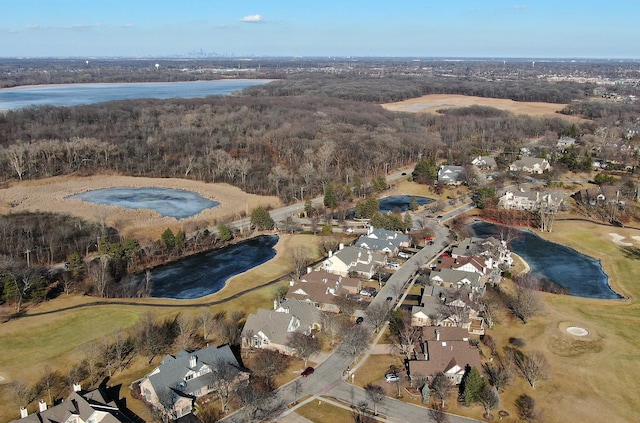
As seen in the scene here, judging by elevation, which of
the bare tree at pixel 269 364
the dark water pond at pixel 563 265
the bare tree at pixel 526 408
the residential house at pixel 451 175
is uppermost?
the residential house at pixel 451 175

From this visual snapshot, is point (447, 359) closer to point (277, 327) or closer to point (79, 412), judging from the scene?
point (277, 327)

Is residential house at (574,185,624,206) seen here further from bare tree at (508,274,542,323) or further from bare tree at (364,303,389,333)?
bare tree at (364,303,389,333)

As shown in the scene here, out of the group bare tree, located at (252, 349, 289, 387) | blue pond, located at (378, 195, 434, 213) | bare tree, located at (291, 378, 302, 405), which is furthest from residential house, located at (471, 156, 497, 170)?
bare tree, located at (291, 378, 302, 405)

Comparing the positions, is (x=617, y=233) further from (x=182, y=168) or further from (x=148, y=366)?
(x=182, y=168)

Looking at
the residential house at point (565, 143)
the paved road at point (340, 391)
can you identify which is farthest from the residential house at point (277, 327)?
the residential house at point (565, 143)

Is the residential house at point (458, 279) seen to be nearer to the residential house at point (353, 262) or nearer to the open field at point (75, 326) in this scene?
the residential house at point (353, 262)

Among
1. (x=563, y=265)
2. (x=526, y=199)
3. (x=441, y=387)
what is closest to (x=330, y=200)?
Result: (x=526, y=199)
